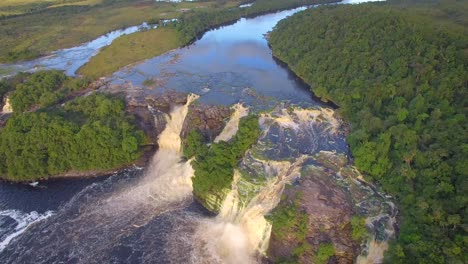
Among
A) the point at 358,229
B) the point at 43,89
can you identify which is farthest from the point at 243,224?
the point at 43,89

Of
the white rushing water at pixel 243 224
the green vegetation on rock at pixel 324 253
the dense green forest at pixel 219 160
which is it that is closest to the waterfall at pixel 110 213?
the dense green forest at pixel 219 160

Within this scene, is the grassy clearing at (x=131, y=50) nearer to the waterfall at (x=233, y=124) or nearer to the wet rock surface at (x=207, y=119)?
the wet rock surface at (x=207, y=119)

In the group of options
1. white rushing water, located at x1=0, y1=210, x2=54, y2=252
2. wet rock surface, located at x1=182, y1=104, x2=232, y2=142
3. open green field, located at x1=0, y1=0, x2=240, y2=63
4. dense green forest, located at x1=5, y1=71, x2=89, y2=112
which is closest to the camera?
white rushing water, located at x1=0, y1=210, x2=54, y2=252

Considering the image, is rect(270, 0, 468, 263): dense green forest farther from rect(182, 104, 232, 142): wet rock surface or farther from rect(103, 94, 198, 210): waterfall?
rect(103, 94, 198, 210): waterfall

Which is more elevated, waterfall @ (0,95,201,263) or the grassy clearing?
the grassy clearing

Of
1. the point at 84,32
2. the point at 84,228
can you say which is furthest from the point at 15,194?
the point at 84,32

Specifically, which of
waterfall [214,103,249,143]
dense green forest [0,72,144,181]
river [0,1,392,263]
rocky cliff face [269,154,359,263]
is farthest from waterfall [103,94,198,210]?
rocky cliff face [269,154,359,263]

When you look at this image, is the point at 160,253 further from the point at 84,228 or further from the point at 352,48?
the point at 352,48
